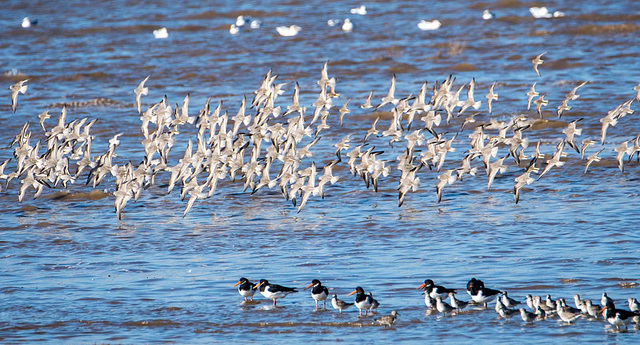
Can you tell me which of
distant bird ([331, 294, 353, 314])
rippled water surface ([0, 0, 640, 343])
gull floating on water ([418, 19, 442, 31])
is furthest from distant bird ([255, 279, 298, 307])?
gull floating on water ([418, 19, 442, 31])

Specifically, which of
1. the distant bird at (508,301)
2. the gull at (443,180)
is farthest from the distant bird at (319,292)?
the gull at (443,180)

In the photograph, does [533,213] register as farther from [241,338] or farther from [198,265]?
[241,338]

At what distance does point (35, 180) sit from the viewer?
21.4 meters

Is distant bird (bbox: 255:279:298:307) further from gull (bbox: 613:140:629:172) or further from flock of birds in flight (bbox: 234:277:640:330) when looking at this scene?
gull (bbox: 613:140:629:172)

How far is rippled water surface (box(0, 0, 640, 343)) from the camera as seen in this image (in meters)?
14.0

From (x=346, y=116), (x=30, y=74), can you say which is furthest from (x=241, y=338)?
(x=30, y=74)

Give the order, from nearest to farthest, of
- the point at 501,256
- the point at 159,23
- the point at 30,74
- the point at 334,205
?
1. the point at 501,256
2. the point at 334,205
3. the point at 30,74
4. the point at 159,23

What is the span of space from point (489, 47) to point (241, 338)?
97.6 ft

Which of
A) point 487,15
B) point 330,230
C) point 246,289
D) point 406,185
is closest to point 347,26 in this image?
point 487,15

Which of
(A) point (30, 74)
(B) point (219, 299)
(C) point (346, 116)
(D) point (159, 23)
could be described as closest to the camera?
(B) point (219, 299)

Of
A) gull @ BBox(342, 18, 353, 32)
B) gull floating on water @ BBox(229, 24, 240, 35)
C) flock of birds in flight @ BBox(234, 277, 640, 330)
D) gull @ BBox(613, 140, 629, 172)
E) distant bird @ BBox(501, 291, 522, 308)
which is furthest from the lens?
gull floating on water @ BBox(229, 24, 240, 35)

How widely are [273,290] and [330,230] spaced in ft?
14.8

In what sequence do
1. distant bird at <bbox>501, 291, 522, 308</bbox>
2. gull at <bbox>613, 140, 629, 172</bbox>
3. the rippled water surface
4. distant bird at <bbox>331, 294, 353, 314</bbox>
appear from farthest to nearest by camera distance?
1. gull at <bbox>613, 140, 629, 172</bbox>
2. the rippled water surface
3. distant bird at <bbox>331, 294, 353, 314</bbox>
4. distant bird at <bbox>501, 291, 522, 308</bbox>

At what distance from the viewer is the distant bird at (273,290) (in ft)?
47.1
